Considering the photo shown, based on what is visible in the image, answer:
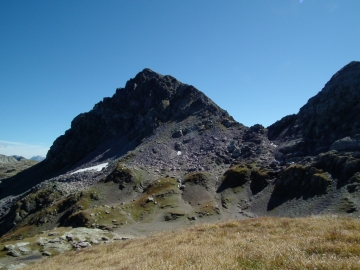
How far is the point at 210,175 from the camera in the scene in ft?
317

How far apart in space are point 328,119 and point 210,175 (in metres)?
54.6

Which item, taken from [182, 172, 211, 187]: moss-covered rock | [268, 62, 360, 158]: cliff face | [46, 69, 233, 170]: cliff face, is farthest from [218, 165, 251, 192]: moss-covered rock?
[46, 69, 233, 170]: cliff face

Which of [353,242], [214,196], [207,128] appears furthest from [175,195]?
[353,242]

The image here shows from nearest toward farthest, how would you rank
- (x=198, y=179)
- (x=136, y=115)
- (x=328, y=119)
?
(x=198, y=179), (x=328, y=119), (x=136, y=115)

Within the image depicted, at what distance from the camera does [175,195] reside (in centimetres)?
8588

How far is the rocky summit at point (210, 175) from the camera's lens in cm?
7225

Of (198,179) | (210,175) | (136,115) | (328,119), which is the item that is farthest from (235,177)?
(136,115)

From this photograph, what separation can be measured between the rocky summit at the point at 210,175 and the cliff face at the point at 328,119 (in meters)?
0.43

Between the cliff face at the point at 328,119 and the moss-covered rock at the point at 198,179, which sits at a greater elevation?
the cliff face at the point at 328,119

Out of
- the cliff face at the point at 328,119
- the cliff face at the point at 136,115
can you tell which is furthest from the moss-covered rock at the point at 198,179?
the cliff face at the point at 136,115

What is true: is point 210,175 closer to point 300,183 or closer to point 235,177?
point 235,177

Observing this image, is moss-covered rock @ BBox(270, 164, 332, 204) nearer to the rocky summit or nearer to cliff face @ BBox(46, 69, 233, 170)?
the rocky summit

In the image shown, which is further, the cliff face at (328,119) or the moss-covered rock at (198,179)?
the cliff face at (328,119)

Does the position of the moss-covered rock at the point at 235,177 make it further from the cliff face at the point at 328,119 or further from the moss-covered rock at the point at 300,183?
the cliff face at the point at 328,119
